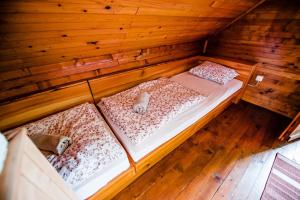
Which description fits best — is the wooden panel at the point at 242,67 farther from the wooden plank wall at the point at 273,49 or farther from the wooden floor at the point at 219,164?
the wooden floor at the point at 219,164

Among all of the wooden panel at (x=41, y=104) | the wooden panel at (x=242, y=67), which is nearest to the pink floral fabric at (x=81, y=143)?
the wooden panel at (x=41, y=104)

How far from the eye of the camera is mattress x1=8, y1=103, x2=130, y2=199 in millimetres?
854

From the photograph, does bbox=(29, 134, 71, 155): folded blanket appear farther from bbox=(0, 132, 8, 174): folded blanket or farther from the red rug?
the red rug

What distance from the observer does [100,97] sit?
5.54 feet

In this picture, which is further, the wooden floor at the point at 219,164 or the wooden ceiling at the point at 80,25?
the wooden floor at the point at 219,164

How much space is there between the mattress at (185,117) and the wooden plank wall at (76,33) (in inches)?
26.0

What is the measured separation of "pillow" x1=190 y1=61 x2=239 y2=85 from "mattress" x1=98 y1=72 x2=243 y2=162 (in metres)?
0.07

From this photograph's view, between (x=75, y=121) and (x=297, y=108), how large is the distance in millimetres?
3003

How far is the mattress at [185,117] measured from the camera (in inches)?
43.3

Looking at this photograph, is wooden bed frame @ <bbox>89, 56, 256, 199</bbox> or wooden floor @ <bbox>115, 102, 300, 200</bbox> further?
wooden floor @ <bbox>115, 102, 300, 200</bbox>

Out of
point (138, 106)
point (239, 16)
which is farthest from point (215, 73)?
point (138, 106)

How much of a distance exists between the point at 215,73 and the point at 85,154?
2040 mm

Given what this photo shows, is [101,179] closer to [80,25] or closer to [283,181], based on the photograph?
[80,25]

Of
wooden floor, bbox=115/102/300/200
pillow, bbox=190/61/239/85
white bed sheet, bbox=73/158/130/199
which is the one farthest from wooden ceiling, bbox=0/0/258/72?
wooden floor, bbox=115/102/300/200
